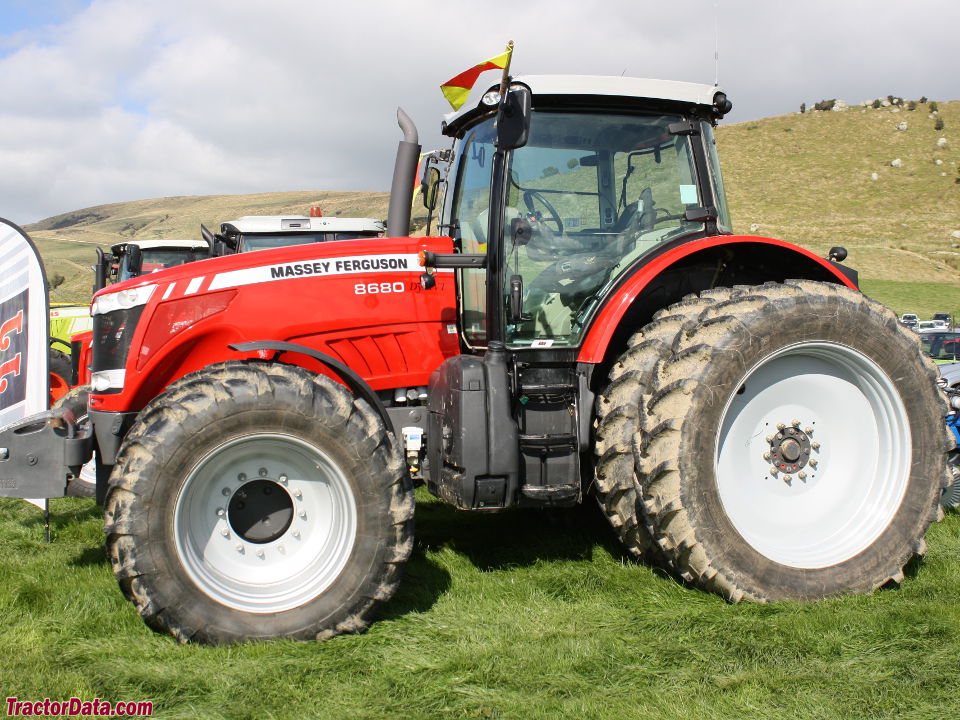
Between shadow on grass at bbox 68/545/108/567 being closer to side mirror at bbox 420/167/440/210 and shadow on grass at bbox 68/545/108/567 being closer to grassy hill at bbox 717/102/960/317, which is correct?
side mirror at bbox 420/167/440/210

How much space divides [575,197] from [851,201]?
46812 mm

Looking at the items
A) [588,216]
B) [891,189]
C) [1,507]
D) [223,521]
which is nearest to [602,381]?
[588,216]

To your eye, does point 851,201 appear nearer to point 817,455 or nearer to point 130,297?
point 817,455

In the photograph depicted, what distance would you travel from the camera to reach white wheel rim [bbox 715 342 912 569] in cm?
393

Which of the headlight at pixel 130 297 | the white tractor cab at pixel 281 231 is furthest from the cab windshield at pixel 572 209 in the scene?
the white tractor cab at pixel 281 231

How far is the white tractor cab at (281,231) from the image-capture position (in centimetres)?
1052

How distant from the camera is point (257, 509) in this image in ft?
11.8

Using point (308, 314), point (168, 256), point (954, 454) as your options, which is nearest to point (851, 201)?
point (168, 256)

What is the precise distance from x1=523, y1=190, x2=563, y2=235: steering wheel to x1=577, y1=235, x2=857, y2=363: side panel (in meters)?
0.44

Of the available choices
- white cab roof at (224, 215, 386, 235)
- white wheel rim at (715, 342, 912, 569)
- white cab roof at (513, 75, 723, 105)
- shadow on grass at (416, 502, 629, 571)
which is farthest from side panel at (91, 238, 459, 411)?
white cab roof at (224, 215, 386, 235)

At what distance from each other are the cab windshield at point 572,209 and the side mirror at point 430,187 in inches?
12.5

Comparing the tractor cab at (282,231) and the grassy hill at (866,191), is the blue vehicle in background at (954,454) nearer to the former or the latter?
the tractor cab at (282,231)

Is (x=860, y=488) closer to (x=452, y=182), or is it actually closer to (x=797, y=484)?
(x=797, y=484)

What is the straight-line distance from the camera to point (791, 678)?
3.05 metres
